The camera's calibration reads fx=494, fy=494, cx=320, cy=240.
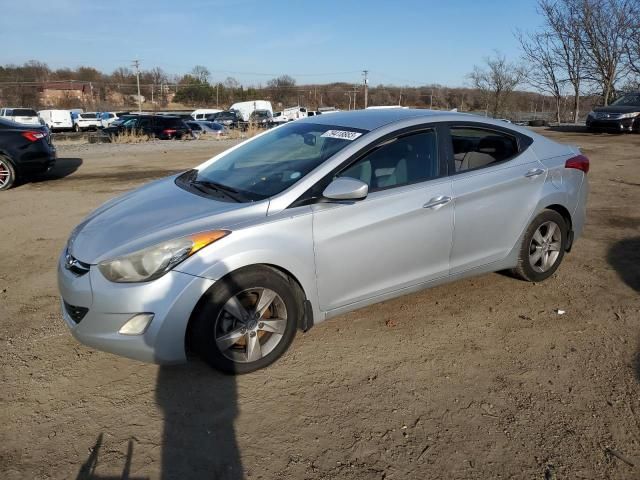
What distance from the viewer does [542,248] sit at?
4473mm

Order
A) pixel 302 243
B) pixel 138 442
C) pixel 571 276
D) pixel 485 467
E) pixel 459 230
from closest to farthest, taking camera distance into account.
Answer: pixel 485 467 → pixel 138 442 → pixel 302 243 → pixel 459 230 → pixel 571 276

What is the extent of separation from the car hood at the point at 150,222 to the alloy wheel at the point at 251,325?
1.60 feet

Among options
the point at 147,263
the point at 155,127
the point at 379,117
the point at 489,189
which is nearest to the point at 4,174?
the point at 147,263

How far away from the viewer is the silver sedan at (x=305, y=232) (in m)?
2.89

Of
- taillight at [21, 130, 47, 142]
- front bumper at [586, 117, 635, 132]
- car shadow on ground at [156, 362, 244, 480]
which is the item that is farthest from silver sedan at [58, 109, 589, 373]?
front bumper at [586, 117, 635, 132]

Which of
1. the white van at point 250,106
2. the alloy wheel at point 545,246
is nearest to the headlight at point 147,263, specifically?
the alloy wheel at point 545,246

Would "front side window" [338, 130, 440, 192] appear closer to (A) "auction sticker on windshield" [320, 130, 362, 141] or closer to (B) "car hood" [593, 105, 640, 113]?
(A) "auction sticker on windshield" [320, 130, 362, 141]

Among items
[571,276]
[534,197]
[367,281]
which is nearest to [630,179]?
[571,276]

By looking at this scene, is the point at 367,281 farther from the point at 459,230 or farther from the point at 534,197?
the point at 534,197

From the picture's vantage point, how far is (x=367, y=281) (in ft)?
11.4

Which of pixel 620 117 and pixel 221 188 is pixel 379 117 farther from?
pixel 620 117

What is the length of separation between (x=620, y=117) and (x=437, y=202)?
19.0m

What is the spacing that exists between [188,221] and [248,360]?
96 centimetres

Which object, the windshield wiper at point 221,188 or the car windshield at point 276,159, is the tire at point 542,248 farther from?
the windshield wiper at point 221,188
